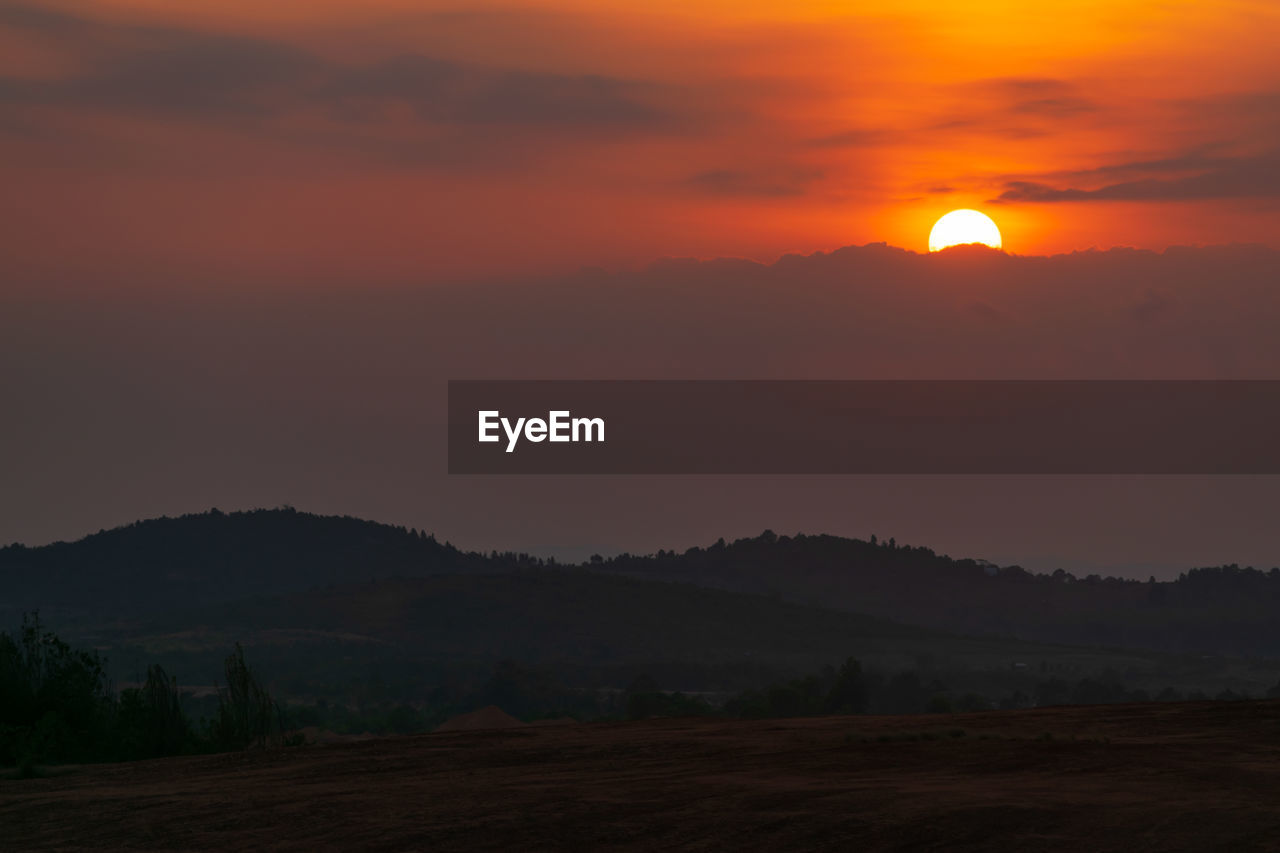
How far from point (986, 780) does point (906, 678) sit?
13821cm

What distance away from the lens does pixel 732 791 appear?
1224 inches

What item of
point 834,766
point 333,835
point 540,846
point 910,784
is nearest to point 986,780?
point 910,784

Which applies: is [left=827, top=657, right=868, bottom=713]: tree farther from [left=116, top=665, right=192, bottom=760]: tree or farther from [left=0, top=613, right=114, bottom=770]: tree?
[left=116, top=665, right=192, bottom=760]: tree

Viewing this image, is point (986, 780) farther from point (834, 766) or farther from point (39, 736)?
point (39, 736)

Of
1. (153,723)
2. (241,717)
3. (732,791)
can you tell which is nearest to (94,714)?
(153,723)

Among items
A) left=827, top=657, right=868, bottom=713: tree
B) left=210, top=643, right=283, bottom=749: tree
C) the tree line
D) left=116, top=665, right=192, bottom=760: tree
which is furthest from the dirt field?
left=827, top=657, right=868, bottom=713: tree

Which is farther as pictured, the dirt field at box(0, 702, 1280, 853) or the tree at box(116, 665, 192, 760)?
the tree at box(116, 665, 192, 760)

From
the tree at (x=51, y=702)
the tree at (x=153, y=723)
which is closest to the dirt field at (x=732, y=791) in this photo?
the tree at (x=51, y=702)

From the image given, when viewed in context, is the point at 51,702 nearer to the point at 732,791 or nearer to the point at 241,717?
the point at 241,717

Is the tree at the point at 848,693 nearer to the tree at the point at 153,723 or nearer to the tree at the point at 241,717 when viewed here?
the tree at the point at 241,717

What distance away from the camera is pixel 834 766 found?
34.6 m

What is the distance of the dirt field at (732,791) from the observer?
27.2 m

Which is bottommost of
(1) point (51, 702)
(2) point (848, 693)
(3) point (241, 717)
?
(2) point (848, 693)

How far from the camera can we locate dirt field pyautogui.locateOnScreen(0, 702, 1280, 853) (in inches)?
1070
